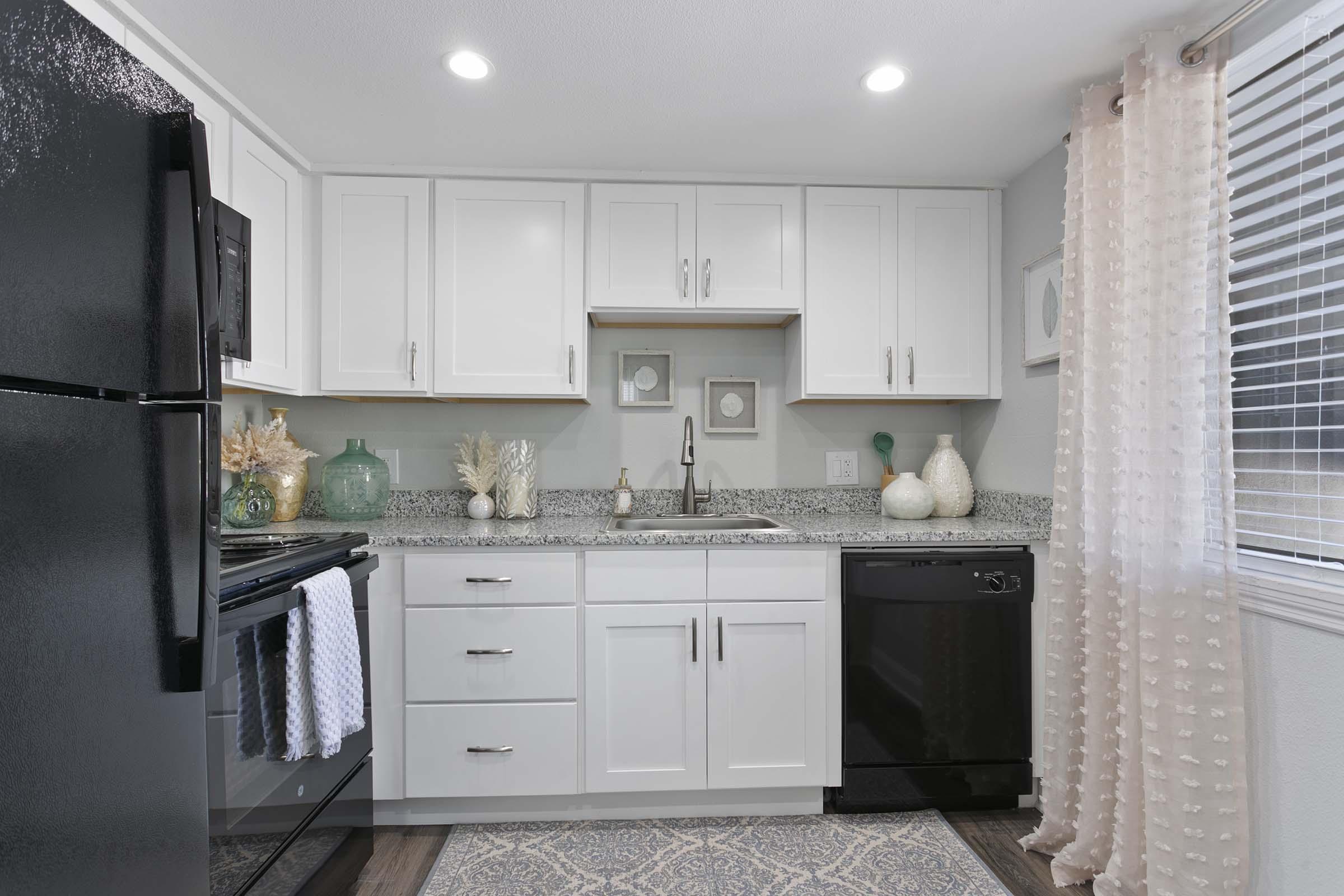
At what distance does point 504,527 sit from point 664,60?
149 centimetres

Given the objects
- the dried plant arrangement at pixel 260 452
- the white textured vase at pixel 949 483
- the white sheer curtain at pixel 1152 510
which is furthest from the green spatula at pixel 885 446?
the dried plant arrangement at pixel 260 452

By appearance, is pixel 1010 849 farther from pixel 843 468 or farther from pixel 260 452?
pixel 260 452

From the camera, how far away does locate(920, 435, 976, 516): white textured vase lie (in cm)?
257

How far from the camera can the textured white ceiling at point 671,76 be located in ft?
5.16

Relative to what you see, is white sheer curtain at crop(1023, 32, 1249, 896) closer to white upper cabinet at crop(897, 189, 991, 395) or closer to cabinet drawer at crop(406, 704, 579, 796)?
white upper cabinet at crop(897, 189, 991, 395)

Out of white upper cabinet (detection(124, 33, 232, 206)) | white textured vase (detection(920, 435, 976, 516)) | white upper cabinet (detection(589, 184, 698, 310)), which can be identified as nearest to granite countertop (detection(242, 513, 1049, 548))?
white textured vase (detection(920, 435, 976, 516))

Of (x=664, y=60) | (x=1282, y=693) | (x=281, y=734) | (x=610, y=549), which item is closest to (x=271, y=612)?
(x=281, y=734)

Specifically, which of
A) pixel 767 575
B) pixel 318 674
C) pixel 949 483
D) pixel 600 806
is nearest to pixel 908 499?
pixel 949 483

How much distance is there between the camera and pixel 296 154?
2283 mm

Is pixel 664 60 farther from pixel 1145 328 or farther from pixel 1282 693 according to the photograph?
pixel 1282 693

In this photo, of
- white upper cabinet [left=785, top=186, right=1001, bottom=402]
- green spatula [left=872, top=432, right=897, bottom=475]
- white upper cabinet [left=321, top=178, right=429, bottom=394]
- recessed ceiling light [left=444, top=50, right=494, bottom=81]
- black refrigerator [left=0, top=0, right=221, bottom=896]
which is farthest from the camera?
green spatula [left=872, top=432, right=897, bottom=475]

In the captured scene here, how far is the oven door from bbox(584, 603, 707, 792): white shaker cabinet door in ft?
2.72

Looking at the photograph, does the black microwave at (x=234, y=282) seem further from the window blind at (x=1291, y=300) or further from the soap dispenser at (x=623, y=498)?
the window blind at (x=1291, y=300)

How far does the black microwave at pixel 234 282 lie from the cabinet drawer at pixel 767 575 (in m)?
1.36
